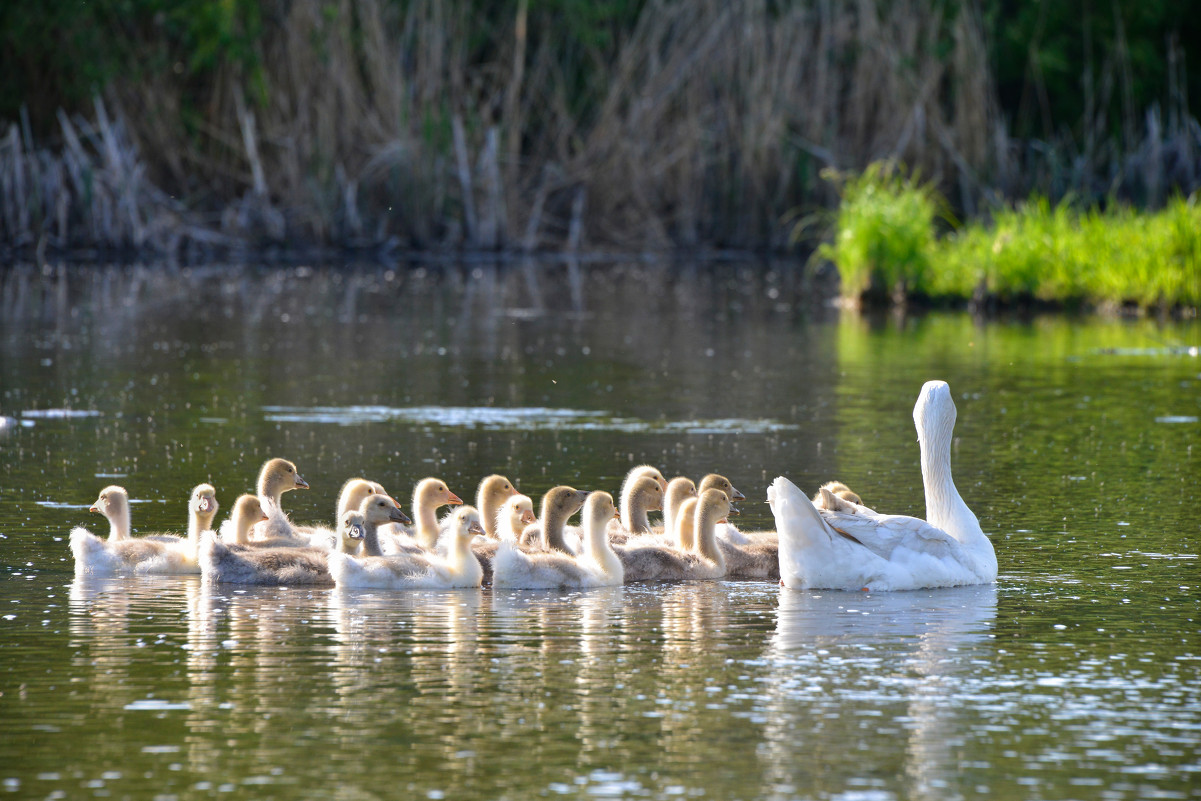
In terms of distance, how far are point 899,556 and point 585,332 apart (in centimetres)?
1331

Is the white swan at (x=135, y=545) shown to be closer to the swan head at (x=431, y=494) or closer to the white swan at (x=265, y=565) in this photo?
the white swan at (x=265, y=565)

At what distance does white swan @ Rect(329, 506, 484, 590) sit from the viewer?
870 centimetres

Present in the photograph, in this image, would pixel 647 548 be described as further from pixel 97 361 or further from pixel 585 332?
pixel 585 332

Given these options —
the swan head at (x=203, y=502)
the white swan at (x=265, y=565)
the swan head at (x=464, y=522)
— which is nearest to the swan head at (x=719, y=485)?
the swan head at (x=464, y=522)

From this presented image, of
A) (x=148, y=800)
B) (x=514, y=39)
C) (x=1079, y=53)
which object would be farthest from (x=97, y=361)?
(x=1079, y=53)

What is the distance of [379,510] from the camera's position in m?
9.20

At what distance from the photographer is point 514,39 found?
34375 millimetres

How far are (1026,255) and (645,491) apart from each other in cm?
1570

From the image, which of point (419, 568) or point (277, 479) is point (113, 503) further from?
point (419, 568)

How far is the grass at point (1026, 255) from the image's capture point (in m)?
23.9

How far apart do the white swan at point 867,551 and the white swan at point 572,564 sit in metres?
0.80

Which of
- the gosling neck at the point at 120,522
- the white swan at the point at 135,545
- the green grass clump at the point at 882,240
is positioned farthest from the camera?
the green grass clump at the point at 882,240

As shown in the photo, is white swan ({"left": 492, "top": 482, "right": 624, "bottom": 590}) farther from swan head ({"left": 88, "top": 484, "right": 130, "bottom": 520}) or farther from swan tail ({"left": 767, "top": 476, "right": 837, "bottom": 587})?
swan head ({"left": 88, "top": 484, "right": 130, "bottom": 520})

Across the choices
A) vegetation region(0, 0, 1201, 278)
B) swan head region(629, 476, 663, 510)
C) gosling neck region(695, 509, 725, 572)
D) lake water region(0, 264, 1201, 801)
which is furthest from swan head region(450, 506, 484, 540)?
vegetation region(0, 0, 1201, 278)
